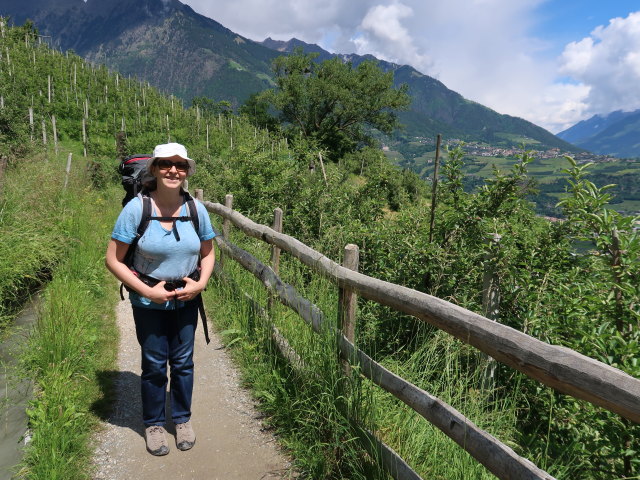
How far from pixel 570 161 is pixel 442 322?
1642 millimetres

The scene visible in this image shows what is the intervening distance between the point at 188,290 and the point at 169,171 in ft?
2.66

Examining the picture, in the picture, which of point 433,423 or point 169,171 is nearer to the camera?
point 433,423

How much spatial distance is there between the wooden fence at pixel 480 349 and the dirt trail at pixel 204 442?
658 mm

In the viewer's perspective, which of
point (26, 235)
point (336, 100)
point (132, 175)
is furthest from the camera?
point (336, 100)

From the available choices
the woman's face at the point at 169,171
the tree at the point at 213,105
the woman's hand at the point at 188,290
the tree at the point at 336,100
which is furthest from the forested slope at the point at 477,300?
the tree at the point at 213,105

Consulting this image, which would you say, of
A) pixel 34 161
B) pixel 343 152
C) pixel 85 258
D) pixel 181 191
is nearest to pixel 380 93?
pixel 343 152

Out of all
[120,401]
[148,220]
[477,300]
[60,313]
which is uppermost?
[148,220]

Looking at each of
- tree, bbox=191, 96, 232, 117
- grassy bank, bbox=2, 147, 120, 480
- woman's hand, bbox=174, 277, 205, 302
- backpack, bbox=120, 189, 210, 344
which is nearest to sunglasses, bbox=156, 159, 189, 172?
backpack, bbox=120, 189, 210, 344

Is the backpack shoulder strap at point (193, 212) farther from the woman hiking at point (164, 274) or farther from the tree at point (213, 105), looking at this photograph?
the tree at point (213, 105)

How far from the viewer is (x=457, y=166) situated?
4.57m

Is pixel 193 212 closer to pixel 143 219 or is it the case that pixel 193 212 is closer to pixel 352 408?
pixel 143 219

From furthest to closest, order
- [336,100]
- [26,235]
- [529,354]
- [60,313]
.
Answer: [336,100] → [26,235] → [60,313] → [529,354]

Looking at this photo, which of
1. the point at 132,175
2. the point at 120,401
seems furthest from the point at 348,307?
the point at 132,175

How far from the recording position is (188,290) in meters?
2.89
